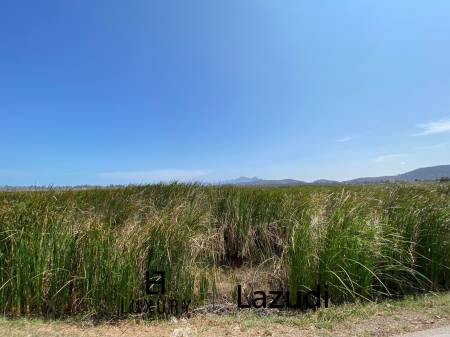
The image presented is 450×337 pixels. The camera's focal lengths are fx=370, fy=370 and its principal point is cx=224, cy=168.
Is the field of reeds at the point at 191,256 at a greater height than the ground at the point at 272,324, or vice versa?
the field of reeds at the point at 191,256

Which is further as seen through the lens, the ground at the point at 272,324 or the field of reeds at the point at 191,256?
the field of reeds at the point at 191,256

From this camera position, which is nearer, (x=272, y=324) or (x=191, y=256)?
(x=272, y=324)

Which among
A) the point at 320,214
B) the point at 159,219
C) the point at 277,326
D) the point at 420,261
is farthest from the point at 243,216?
the point at 277,326

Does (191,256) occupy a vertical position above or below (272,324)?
above

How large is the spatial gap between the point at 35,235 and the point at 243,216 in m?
4.97

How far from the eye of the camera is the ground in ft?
14.3

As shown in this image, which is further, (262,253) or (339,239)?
(262,253)

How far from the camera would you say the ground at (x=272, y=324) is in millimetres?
4363

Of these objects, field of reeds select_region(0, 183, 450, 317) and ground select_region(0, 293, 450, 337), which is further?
field of reeds select_region(0, 183, 450, 317)

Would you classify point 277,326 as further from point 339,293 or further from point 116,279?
point 116,279

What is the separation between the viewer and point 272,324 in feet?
15.5

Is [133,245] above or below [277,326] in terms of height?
above

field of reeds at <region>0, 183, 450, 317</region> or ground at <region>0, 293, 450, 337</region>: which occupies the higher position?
field of reeds at <region>0, 183, 450, 317</region>

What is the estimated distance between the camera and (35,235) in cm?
557
